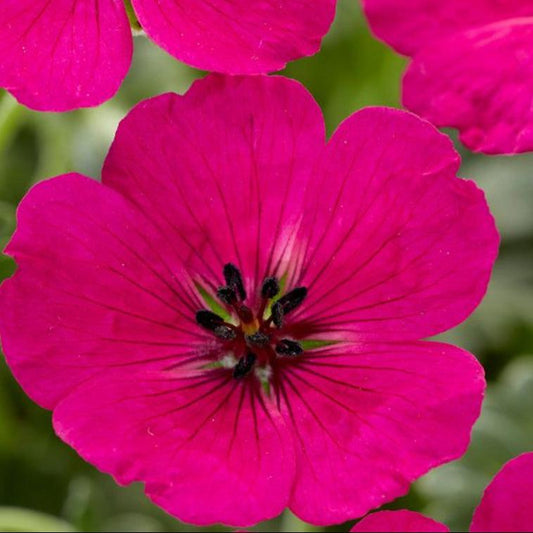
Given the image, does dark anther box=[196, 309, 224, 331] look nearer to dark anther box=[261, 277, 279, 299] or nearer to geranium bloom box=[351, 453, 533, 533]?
dark anther box=[261, 277, 279, 299]

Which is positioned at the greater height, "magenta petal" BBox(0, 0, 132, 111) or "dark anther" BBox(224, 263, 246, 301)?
"magenta petal" BBox(0, 0, 132, 111)

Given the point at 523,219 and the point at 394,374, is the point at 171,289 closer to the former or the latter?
the point at 394,374

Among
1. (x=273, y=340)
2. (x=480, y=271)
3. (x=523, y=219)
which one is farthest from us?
(x=523, y=219)

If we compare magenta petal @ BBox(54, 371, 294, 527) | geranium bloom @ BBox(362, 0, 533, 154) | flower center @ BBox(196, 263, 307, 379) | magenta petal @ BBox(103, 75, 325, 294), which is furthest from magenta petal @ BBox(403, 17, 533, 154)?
magenta petal @ BBox(54, 371, 294, 527)

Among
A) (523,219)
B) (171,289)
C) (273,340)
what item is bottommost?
(523,219)

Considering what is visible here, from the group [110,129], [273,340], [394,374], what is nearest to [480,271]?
[394,374]

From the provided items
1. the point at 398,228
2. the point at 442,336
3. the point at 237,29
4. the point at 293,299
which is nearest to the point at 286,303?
the point at 293,299

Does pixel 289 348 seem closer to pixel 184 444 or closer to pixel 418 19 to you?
pixel 184 444
